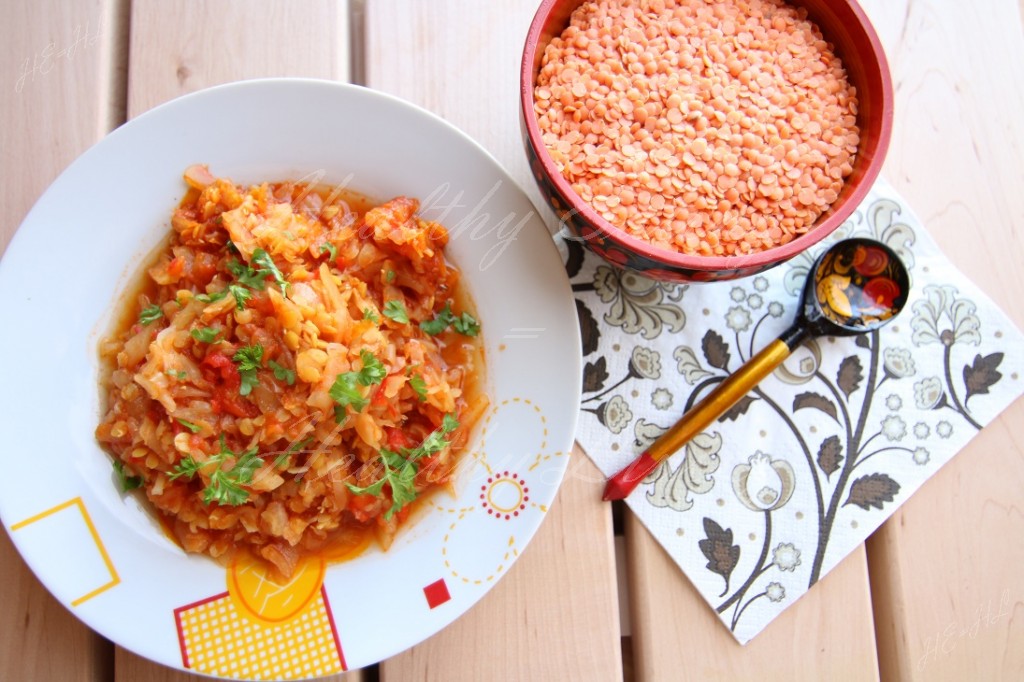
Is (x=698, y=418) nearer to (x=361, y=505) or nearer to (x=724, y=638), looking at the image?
(x=724, y=638)

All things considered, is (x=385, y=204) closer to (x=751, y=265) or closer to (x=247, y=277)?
(x=247, y=277)

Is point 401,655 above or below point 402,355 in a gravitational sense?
below

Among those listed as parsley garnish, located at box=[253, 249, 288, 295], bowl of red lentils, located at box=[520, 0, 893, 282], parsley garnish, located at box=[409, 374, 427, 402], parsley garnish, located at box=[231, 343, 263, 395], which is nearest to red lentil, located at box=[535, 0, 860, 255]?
bowl of red lentils, located at box=[520, 0, 893, 282]

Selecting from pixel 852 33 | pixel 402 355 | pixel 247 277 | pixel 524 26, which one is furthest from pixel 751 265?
pixel 247 277

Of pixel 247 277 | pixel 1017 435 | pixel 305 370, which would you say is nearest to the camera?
pixel 305 370

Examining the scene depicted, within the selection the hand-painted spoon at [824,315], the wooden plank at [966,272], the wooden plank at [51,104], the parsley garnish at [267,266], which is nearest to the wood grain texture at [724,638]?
the wooden plank at [966,272]

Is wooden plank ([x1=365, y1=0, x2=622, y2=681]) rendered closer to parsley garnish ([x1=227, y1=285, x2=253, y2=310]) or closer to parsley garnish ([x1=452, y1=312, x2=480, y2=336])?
parsley garnish ([x1=452, y1=312, x2=480, y2=336])

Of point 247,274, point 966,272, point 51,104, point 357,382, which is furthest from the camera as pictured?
point 966,272

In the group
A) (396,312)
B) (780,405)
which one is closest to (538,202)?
(396,312)
